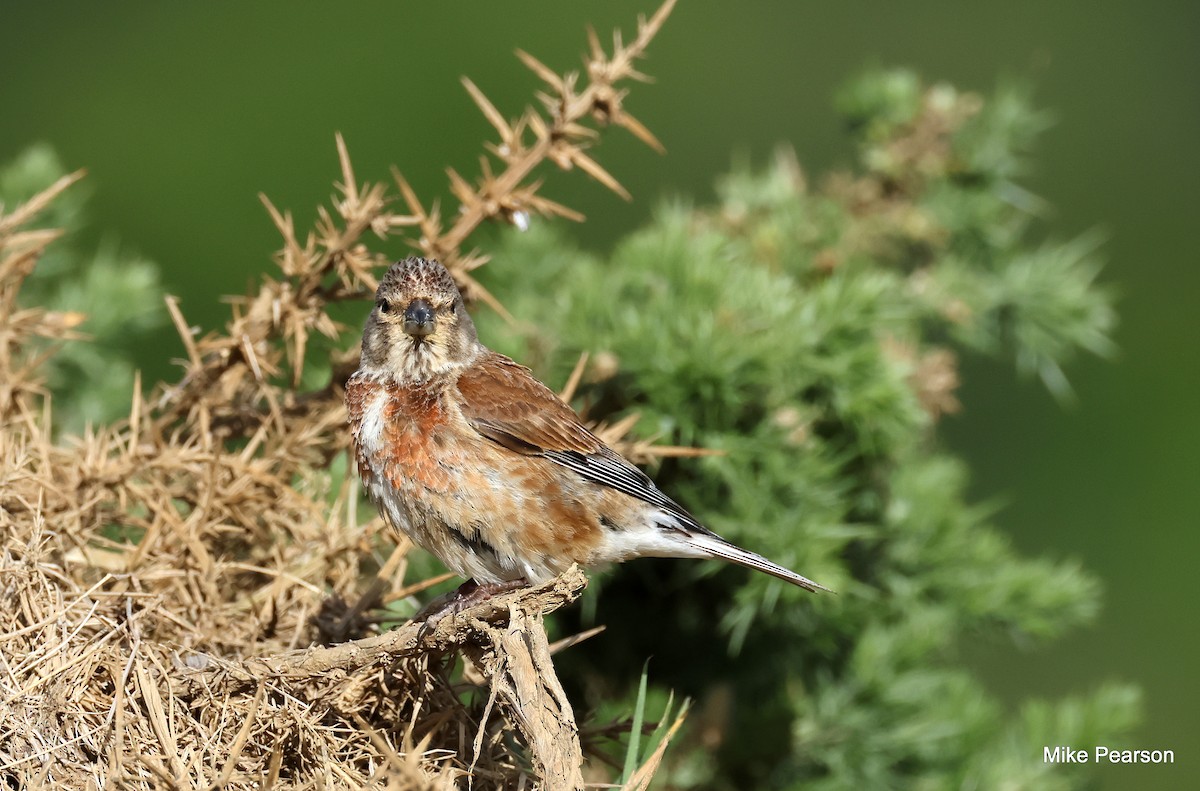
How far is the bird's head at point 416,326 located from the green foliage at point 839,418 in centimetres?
40

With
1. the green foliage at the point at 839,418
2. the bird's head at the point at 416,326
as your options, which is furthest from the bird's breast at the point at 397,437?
the green foliage at the point at 839,418

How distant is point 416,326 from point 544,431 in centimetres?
42

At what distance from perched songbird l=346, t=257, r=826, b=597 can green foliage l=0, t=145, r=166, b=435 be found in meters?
1.10

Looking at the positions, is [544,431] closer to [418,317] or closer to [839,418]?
[418,317]

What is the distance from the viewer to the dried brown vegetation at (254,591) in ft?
7.03

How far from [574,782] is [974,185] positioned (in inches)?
117

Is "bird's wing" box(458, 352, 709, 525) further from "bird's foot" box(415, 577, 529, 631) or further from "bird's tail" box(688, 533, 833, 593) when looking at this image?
"bird's foot" box(415, 577, 529, 631)

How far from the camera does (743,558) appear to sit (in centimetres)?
303

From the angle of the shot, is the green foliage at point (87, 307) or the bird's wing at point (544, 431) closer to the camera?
the bird's wing at point (544, 431)

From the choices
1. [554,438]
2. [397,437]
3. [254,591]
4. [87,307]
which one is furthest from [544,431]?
[87,307]

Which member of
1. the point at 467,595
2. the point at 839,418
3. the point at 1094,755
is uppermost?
the point at 839,418

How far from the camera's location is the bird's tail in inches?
118

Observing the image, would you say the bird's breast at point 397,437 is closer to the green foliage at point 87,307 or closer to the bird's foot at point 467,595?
the bird's foot at point 467,595

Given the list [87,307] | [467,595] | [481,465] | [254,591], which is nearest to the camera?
[254,591]
